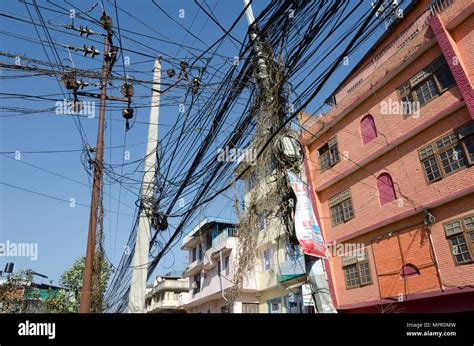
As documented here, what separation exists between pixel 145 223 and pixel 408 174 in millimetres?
10470

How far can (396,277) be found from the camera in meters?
13.2

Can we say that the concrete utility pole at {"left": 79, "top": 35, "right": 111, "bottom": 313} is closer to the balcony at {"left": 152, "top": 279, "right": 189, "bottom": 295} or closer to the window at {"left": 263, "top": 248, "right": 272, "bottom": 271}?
the window at {"left": 263, "top": 248, "right": 272, "bottom": 271}

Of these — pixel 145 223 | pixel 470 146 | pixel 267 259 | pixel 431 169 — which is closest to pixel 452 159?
pixel 470 146

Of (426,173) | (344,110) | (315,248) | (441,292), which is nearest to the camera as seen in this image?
(315,248)

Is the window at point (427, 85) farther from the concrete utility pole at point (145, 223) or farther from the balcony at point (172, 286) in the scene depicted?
the balcony at point (172, 286)

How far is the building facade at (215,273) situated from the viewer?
20.6 meters

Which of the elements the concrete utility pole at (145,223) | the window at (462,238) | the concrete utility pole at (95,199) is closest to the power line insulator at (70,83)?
the concrete utility pole at (95,199)

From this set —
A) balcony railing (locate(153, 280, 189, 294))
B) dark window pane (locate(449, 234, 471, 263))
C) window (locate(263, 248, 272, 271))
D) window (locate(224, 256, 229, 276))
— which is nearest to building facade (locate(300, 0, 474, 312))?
dark window pane (locate(449, 234, 471, 263))

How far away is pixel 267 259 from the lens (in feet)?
67.2

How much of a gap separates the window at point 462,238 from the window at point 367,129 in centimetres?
505

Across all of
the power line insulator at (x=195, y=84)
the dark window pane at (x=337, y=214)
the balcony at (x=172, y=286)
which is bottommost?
the balcony at (x=172, y=286)
